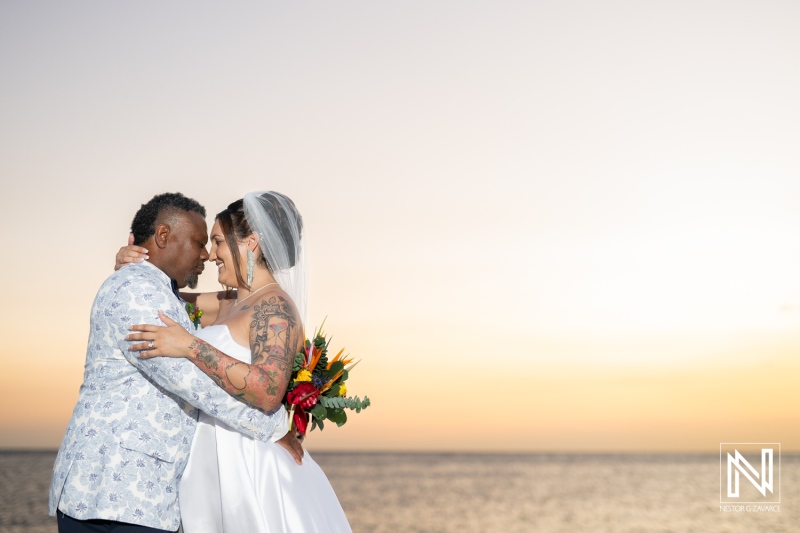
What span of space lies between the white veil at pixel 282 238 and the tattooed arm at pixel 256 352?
0.26 m

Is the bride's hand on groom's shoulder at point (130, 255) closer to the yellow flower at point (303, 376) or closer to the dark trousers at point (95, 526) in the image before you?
the yellow flower at point (303, 376)

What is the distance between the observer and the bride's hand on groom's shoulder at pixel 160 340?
3545mm

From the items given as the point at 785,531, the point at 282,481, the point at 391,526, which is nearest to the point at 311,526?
the point at 282,481

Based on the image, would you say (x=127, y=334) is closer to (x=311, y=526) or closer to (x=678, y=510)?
(x=311, y=526)

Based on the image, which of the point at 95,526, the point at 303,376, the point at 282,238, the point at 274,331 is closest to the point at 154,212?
the point at 282,238

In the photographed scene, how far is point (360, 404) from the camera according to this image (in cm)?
461

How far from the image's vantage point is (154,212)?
4000mm

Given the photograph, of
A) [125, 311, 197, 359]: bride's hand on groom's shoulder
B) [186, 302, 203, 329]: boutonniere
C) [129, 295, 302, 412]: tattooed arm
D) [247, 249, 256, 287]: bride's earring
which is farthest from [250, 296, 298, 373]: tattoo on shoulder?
[186, 302, 203, 329]: boutonniere

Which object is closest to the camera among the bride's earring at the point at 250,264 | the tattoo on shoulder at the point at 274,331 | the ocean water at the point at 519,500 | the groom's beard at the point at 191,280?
the tattoo on shoulder at the point at 274,331

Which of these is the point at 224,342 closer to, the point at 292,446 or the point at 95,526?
the point at 292,446

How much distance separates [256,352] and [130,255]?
79 cm

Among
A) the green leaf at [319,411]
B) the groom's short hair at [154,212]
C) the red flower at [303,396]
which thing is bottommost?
the green leaf at [319,411]

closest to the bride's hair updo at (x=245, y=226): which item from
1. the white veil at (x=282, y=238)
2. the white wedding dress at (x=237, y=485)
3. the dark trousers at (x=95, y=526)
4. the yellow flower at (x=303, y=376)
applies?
the white veil at (x=282, y=238)

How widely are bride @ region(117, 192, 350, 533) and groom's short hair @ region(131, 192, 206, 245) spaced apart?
0.31 feet
